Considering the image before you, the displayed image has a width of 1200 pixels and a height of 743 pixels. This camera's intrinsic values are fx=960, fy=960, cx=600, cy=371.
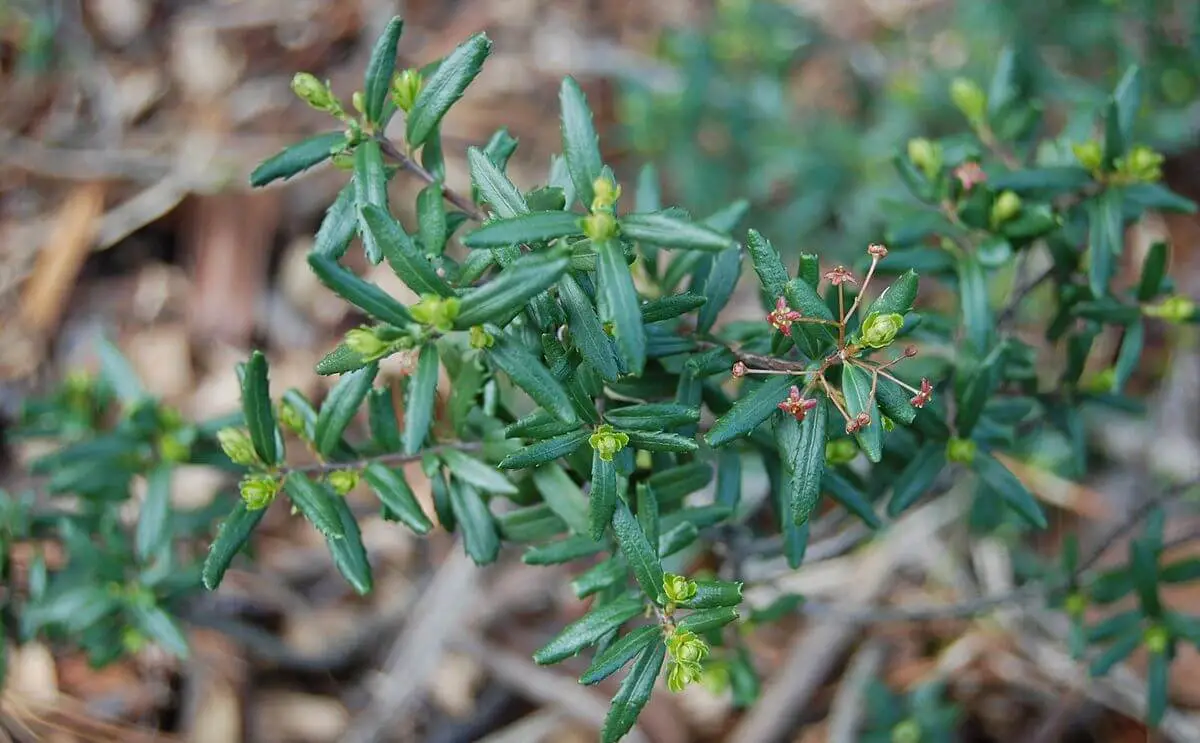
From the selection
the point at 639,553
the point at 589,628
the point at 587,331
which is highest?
the point at 587,331

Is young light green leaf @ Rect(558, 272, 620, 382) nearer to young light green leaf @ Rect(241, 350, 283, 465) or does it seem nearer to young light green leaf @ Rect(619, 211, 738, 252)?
young light green leaf @ Rect(619, 211, 738, 252)

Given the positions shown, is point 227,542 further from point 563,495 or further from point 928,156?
point 928,156

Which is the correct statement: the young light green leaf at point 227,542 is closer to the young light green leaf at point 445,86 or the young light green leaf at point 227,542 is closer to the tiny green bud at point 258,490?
the tiny green bud at point 258,490

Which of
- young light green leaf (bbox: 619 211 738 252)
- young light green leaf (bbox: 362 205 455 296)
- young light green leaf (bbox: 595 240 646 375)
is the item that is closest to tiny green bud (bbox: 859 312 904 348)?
young light green leaf (bbox: 619 211 738 252)

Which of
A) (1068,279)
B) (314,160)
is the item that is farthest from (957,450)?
(314,160)

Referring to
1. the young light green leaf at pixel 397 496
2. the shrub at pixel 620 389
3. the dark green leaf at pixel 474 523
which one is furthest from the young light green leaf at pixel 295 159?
the dark green leaf at pixel 474 523

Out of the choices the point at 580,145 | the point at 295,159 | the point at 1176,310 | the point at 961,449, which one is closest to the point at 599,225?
the point at 580,145
